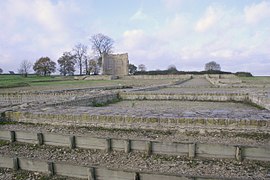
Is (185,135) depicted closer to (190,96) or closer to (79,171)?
(79,171)

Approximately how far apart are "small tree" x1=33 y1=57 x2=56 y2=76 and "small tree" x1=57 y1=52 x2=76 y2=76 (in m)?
2.85

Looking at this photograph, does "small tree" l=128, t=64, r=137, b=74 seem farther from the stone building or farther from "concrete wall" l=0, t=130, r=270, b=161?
"concrete wall" l=0, t=130, r=270, b=161

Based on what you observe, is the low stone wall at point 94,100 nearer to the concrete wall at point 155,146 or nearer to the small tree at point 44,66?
the concrete wall at point 155,146

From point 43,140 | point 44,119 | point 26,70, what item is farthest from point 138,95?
point 26,70

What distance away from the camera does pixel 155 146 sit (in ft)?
17.4

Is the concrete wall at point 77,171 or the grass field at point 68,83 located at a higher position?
the grass field at point 68,83

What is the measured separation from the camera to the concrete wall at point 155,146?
4762 millimetres

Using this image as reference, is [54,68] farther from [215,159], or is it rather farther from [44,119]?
[215,159]

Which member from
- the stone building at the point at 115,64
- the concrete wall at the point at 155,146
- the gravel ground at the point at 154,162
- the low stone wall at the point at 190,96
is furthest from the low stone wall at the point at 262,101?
the stone building at the point at 115,64

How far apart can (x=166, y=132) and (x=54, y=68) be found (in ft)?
247

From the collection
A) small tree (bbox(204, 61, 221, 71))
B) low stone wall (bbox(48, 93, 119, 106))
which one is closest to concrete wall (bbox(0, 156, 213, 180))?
low stone wall (bbox(48, 93, 119, 106))

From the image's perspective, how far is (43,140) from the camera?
6281mm

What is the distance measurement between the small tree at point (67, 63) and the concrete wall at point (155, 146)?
236 ft

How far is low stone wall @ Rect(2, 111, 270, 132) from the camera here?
608 cm
